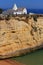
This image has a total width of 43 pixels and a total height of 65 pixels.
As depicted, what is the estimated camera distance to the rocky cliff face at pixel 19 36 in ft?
58.3

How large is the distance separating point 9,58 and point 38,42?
3.75 m

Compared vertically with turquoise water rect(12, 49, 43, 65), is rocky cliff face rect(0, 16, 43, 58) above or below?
above

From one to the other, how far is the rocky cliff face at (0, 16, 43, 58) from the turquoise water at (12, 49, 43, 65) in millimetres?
454

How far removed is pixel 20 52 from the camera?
721 inches

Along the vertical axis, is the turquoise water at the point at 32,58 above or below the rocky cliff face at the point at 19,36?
below

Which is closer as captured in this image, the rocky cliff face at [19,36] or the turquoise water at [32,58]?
the turquoise water at [32,58]

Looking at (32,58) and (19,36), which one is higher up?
(19,36)

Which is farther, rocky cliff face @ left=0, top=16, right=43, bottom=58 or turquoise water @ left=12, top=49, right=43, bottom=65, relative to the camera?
rocky cliff face @ left=0, top=16, right=43, bottom=58

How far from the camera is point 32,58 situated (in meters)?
17.8

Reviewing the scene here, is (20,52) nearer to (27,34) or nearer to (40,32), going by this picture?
(27,34)

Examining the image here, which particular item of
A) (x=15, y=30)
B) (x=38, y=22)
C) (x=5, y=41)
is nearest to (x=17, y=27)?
(x=15, y=30)

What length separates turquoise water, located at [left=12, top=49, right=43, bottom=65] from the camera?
1674 centimetres

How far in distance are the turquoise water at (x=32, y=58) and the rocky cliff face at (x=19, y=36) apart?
17.9 inches

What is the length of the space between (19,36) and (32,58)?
216cm
